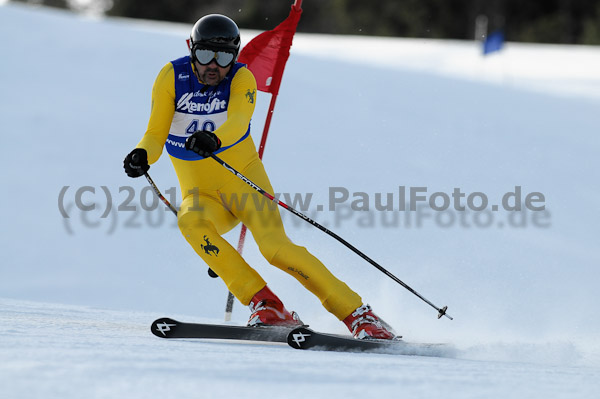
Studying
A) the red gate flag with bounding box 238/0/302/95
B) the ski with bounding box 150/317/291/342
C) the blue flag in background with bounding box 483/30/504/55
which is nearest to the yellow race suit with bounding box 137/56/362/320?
the ski with bounding box 150/317/291/342

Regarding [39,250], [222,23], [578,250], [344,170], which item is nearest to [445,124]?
[344,170]

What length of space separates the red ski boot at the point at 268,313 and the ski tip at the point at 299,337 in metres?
0.32

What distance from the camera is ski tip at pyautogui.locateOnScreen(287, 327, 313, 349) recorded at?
3.17m

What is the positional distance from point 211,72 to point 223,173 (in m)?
0.47

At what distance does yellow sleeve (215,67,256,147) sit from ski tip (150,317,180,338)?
0.79m

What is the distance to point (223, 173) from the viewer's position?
12.1 feet

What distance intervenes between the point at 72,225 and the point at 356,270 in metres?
2.61

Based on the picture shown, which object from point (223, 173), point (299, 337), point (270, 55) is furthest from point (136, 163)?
point (270, 55)

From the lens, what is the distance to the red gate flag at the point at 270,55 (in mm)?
4617

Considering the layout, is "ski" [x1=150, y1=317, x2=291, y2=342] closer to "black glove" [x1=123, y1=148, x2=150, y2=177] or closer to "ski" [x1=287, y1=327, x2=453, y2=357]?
"ski" [x1=287, y1=327, x2=453, y2=357]

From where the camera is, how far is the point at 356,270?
5.15 m

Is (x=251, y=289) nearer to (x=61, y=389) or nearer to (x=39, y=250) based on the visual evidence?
(x=61, y=389)

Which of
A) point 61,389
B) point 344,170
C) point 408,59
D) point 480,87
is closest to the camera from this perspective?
point 61,389

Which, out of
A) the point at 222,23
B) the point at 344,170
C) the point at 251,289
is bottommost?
the point at 251,289
